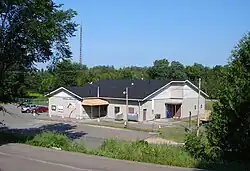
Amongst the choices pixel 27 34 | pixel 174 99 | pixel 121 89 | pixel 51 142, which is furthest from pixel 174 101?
pixel 51 142

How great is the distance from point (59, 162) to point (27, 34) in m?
8.50

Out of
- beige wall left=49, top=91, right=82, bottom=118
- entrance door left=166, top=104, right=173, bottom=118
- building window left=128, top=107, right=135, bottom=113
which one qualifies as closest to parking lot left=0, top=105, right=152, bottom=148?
beige wall left=49, top=91, right=82, bottom=118

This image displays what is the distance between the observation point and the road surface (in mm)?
9797

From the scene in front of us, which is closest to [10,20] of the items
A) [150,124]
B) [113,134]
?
[113,134]

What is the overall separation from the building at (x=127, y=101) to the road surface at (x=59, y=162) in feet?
96.2

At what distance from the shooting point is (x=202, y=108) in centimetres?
5291

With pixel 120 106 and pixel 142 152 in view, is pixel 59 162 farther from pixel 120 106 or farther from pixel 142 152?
pixel 120 106

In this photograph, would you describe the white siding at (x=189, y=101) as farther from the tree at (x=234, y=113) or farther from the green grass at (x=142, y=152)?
the tree at (x=234, y=113)

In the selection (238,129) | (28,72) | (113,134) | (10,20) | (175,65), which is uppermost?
(175,65)

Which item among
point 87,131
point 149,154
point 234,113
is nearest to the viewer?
point 234,113

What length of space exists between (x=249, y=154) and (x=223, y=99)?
5.95 feet

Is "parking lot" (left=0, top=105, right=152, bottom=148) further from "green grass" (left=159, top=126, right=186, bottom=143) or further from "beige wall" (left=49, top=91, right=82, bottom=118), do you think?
"beige wall" (left=49, top=91, right=82, bottom=118)

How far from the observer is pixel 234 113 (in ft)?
34.3

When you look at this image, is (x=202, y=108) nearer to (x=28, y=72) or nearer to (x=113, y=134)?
(x=113, y=134)
